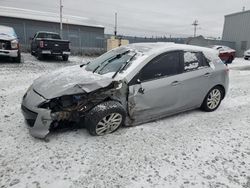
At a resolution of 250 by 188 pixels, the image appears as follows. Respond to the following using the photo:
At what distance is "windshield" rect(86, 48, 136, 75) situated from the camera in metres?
4.37

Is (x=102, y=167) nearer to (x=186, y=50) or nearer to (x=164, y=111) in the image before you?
(x=164, y=111)

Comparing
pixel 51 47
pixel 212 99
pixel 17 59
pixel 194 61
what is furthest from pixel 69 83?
pixel 51 47

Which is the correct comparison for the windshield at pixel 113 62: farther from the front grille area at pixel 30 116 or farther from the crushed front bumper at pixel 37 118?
the front grille area at pixel 30 116

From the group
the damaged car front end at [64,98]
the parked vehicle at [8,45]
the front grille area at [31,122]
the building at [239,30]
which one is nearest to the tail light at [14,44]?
the parked vehicle at [8,45]

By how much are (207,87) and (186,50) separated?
0.93 m

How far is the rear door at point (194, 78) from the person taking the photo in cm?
475

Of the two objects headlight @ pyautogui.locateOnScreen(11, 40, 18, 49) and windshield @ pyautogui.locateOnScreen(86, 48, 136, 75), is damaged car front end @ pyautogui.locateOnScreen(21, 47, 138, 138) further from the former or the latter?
headlight @ pyautogui.locateOnScreen(11, 40, 18, 49)

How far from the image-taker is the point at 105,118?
3852mm

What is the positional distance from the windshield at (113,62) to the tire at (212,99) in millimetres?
1966

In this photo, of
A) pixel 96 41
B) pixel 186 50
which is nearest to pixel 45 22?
pixel 96 41

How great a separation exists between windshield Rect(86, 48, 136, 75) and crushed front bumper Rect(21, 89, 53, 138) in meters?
1.27

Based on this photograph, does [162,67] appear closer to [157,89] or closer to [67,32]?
[157,89]

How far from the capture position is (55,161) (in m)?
3.20

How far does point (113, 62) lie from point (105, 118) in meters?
1.25
